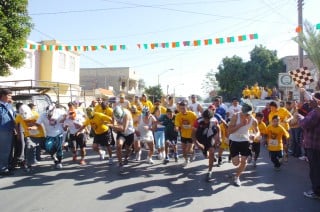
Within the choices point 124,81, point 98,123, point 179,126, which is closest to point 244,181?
point 179,126

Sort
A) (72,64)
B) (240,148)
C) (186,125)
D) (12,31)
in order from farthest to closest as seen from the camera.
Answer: (72,64), (12,31), (186,125), (240,148)

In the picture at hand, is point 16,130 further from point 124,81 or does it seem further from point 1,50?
point 124,81

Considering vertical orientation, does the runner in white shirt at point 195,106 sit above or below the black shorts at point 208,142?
above

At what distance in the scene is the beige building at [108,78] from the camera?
58375 mm

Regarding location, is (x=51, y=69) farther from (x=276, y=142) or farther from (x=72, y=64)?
(x=276, y=142)

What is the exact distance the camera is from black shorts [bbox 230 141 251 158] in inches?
288

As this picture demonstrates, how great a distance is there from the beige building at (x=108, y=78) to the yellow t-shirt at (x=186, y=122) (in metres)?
49.0

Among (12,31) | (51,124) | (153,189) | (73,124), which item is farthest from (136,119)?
(12,31)

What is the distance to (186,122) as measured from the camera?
9320 mm

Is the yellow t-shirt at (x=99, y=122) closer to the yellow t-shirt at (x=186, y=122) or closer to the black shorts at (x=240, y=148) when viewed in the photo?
the yellow t-shirt at (x=186, y=122)

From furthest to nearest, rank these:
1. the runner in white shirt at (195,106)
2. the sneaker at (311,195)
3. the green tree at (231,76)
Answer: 1. the green tree at (231,76)
2. the runner in white shirt at (195,106)
3. the sneaker at (311,195)

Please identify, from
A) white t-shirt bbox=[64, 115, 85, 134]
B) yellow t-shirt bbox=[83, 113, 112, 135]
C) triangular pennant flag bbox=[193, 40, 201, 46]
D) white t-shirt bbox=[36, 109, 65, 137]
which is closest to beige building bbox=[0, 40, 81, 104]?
triangular pennant flag bbox=[193, 40, 201, 46]

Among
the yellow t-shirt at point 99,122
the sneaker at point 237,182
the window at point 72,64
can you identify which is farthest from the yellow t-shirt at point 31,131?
the window at point 72,64

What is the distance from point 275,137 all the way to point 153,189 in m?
3.72
